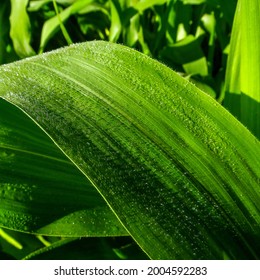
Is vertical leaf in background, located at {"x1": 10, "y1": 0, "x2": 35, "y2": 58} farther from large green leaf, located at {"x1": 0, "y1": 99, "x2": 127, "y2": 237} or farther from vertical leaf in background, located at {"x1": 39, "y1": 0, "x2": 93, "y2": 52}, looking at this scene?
large green leaf, located at {"x1": 0, "y1": 99, "x2": 127, "y2": 237}

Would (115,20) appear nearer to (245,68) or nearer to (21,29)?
(21,29)

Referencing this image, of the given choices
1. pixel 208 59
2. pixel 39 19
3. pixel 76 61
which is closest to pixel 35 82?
pixel 76 61

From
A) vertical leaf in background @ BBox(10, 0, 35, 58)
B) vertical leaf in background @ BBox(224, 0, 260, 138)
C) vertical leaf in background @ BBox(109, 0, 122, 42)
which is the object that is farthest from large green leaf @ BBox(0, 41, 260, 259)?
vertical leaf in background @ BBox(10, 0, 35, 58)

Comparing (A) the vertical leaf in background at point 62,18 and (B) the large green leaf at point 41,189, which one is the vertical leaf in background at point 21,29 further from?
(B) the large green leaf at point 41,189

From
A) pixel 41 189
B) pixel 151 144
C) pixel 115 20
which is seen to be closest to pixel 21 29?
pixel 115 20
